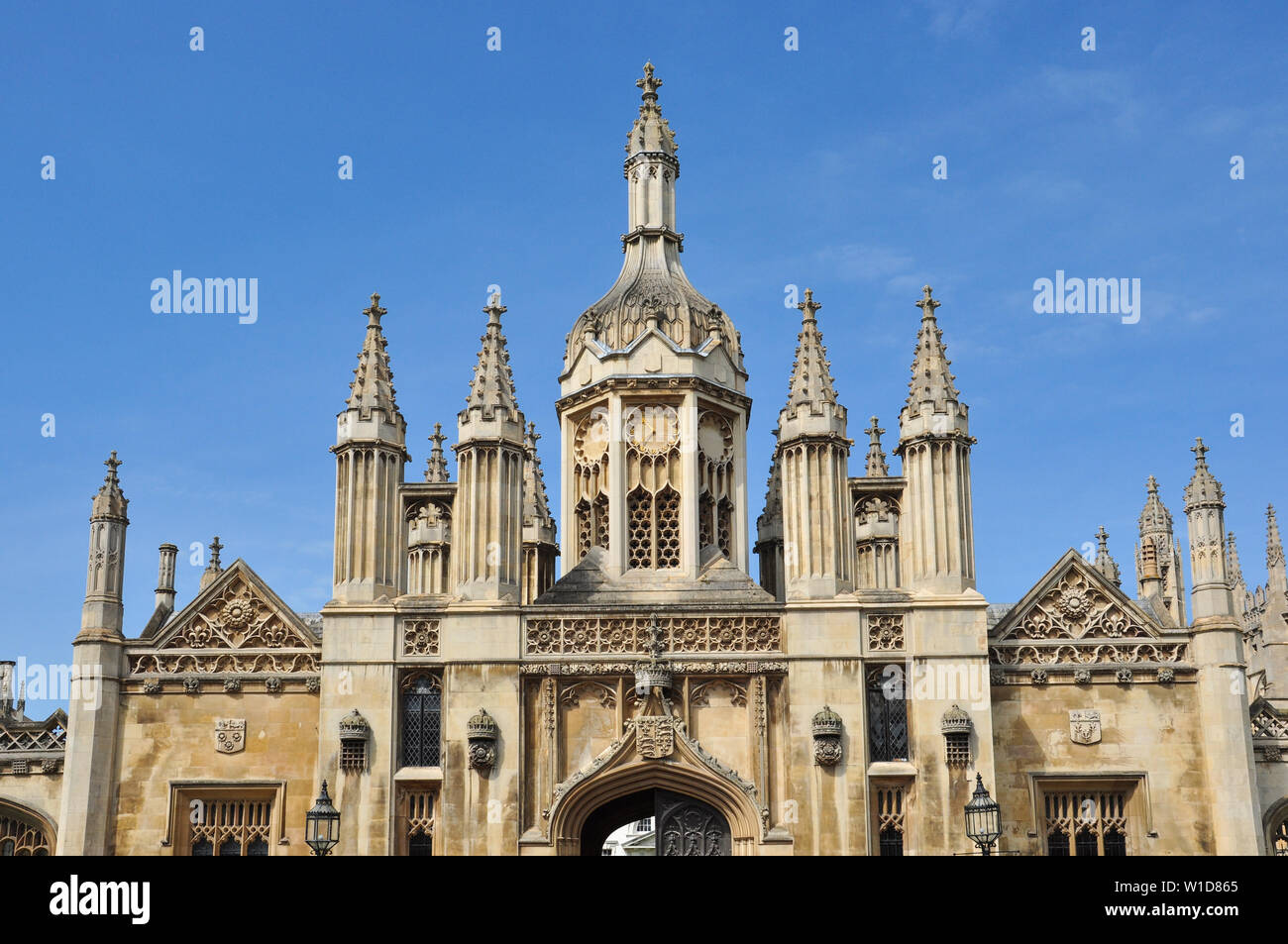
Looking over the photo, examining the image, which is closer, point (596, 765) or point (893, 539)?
point (596, 765)

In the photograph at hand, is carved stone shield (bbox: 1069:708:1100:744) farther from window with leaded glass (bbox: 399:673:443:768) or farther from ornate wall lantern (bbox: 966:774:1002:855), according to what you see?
window with leaded glass (bbox: 399:673:443:768)

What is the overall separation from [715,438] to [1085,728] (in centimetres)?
1103

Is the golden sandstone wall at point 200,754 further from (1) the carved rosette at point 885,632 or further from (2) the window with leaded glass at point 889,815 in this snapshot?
(1) the carved rosette at point 885,632

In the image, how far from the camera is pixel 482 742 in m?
33.8

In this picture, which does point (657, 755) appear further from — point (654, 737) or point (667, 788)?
point (667, 788)

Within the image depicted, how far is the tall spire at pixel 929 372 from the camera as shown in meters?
36.2

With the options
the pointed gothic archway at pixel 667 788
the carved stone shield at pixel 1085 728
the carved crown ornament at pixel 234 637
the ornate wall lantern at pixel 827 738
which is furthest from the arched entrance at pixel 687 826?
the carved stone shield at pixel 1085 728

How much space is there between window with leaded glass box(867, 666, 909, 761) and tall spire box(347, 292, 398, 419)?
12.3 meters

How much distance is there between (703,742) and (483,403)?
8916mm

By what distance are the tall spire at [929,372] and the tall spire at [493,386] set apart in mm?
8921

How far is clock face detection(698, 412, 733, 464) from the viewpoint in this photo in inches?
1543
